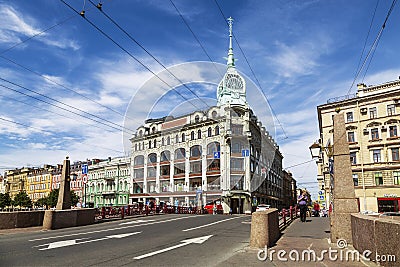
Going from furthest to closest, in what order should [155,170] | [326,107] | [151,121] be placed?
[151,121] → [155,170] → [326,107]

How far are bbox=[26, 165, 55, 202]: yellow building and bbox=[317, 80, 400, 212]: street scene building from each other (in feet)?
274

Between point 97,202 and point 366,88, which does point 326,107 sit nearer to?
point 366,88

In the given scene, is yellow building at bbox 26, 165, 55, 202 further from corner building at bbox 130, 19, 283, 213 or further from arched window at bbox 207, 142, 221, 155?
arched window at bbox 207, 142, 221, 155

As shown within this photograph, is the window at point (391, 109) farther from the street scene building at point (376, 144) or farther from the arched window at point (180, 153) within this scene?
the arched window at point (180, 153)

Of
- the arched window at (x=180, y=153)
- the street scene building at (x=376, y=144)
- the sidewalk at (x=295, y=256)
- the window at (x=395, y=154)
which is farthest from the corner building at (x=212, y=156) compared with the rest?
the sidewalk at (x=295, y=256)

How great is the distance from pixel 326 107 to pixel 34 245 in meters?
52.9

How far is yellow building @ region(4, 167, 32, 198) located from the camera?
111875 millimetres

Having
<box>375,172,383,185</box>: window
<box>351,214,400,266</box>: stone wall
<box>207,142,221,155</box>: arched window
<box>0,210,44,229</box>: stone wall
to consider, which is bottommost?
<box>0,210,44,229</box>: stone wall

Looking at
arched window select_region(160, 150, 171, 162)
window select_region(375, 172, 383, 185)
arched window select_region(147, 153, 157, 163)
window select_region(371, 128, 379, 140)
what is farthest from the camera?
arched window select_region(147, 153, 157, 163)

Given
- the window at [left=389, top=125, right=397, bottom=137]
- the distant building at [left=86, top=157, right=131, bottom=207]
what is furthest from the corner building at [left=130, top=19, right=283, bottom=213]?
the window at [left=389, top=125, right=397, bottom=137]

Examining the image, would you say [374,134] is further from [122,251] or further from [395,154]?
[122,251]

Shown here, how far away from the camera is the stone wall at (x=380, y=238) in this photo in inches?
217

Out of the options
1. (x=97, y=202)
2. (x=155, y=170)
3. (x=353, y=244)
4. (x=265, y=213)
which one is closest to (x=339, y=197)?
(x=353, y=244)

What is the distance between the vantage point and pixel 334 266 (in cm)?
754
